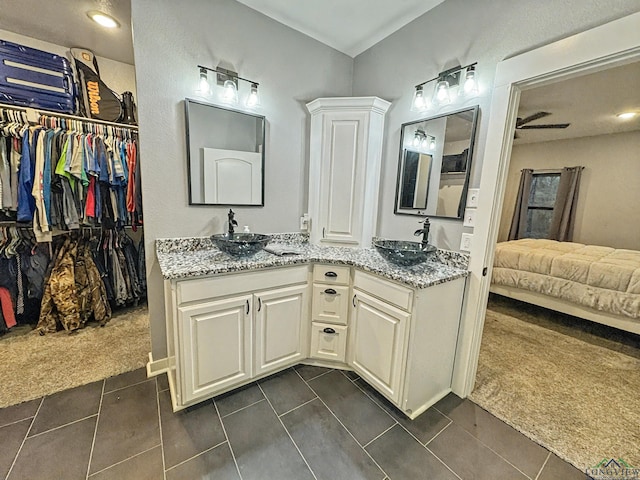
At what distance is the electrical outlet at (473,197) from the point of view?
1.68 meters

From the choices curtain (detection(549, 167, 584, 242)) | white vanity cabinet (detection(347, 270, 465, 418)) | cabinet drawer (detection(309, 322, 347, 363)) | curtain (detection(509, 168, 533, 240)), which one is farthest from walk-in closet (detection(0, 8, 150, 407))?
curtain (detection(549, 167, 584, 242))

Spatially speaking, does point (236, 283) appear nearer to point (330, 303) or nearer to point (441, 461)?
point (330, 303)

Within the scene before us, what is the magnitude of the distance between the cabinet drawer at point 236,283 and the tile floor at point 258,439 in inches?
29.3

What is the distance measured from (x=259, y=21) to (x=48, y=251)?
282 centimetres

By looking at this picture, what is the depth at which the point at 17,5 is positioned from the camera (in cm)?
193

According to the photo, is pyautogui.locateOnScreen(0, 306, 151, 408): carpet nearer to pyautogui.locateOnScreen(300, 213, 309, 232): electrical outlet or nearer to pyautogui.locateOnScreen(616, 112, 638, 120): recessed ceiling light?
pyautogui.locateOnScreen(300, 213, 309, 232): electrical outlet

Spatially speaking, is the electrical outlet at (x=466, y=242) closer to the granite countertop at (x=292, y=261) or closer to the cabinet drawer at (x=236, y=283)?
the granite countertop at (x=292, y=261)

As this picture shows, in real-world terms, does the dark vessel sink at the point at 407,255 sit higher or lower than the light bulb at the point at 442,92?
lower

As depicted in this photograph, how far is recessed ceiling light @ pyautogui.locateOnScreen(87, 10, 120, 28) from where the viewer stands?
2014mm

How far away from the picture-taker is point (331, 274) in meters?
1.94

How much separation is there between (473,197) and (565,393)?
160cm

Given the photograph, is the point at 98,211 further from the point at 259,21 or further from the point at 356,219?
the point at 356,219

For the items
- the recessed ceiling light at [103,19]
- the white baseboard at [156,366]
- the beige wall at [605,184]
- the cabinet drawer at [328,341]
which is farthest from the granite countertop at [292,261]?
the beige wall at [605,184]

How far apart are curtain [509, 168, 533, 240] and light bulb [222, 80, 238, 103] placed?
5980 mm
